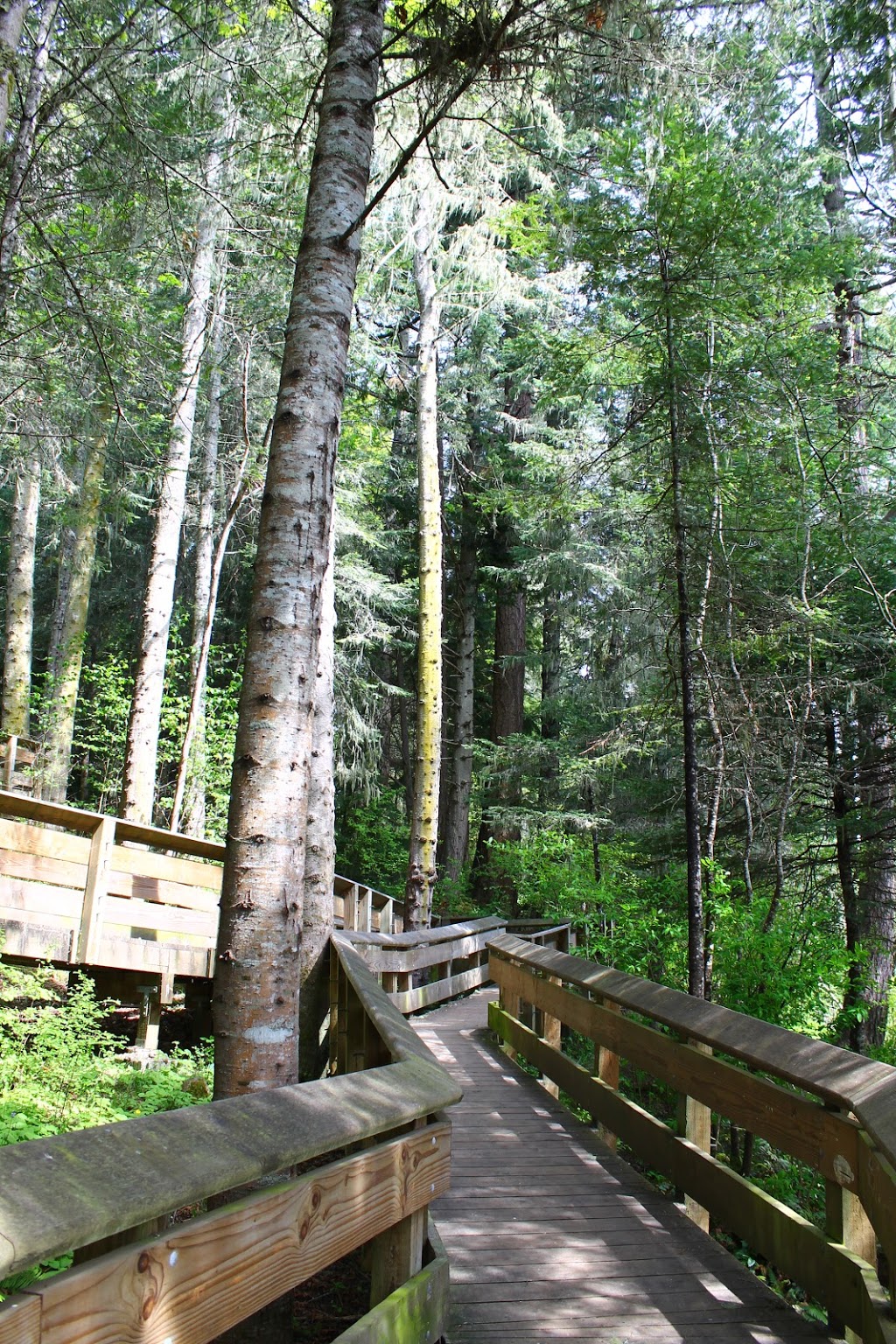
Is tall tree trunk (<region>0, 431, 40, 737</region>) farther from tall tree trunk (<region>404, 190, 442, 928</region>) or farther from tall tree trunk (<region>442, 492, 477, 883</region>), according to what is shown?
tall tree trunk (<region>442, 492, 477, 883</region>)

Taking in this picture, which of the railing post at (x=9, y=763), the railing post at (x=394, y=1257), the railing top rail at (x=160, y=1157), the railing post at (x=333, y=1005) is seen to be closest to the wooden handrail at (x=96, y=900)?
the railing post at (x=333, y=1005)

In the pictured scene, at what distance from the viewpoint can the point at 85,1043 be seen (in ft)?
21.6

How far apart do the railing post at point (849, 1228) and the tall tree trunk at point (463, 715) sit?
1535 centimetres

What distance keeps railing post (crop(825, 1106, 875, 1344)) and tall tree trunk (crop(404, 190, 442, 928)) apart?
962cm

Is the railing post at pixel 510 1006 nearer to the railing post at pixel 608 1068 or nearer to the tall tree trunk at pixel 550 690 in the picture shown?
the railing post at pixel 608 1068

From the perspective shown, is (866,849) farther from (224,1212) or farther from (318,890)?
(224,1212)

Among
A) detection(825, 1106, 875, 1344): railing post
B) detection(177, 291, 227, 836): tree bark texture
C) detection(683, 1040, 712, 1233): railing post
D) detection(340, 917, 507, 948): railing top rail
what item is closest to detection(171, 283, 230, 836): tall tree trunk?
detection(177, 291, 227, 836): tree bark texture

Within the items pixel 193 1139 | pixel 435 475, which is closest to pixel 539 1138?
pixel 193 1139

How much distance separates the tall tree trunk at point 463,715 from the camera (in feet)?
63.9

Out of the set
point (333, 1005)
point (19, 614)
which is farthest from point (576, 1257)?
point (19, 614)

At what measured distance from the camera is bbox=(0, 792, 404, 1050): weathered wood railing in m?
7.19

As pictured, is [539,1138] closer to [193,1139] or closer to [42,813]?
[42,813]

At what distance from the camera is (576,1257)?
12.4 ft

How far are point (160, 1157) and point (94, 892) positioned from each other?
20.6ft
